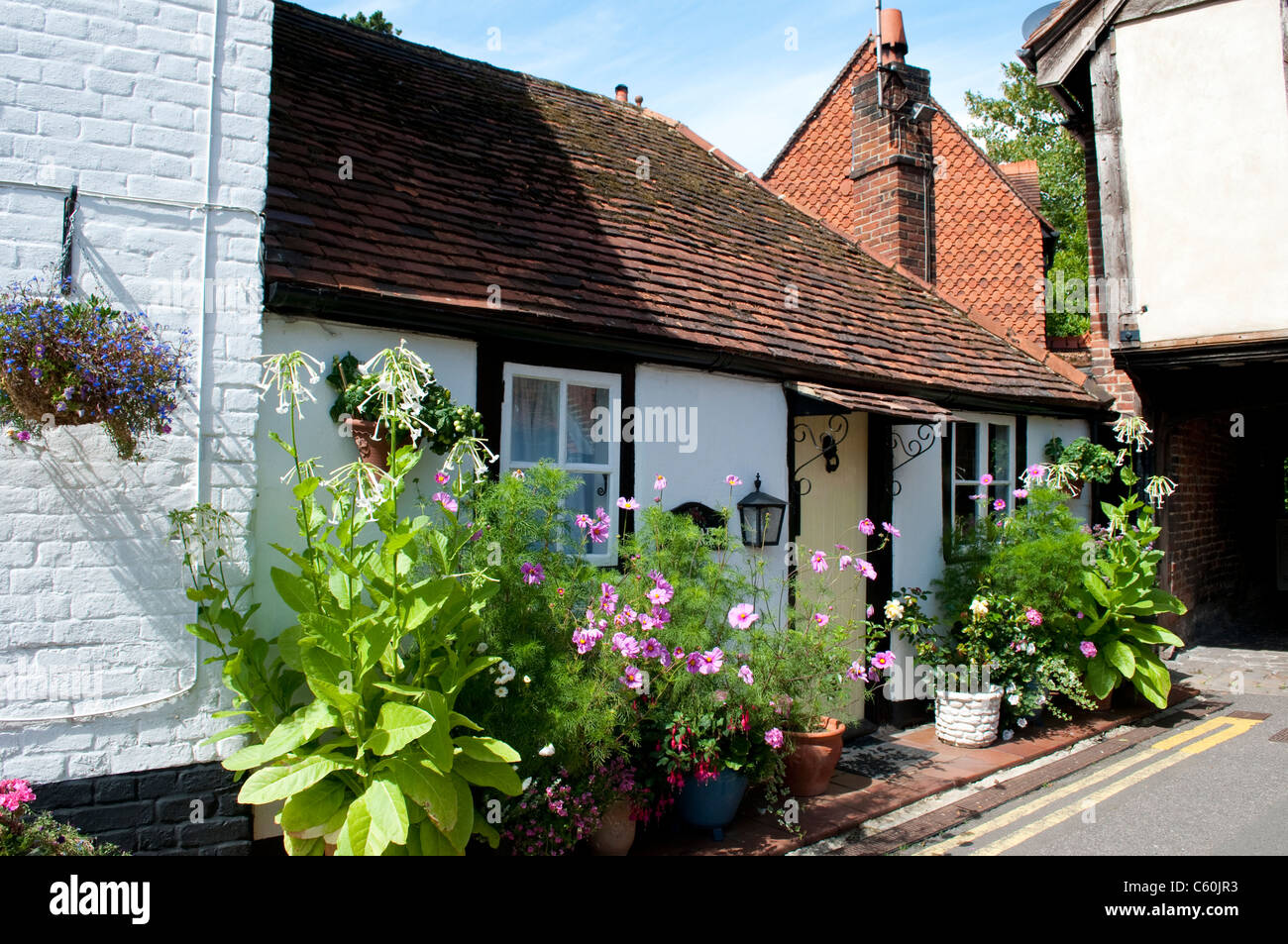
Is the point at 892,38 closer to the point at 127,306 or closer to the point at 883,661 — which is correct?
the point at 883,661

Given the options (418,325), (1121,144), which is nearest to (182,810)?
(418,325)

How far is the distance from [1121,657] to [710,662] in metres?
4.81

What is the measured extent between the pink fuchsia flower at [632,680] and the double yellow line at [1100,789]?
2.08 meters

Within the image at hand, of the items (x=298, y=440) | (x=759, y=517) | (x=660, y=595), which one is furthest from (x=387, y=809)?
(x=759, y=517)

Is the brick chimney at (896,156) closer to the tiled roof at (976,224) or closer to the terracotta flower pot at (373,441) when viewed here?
the tiled roof at (976,224)

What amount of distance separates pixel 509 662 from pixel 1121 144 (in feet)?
30.5

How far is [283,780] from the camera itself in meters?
3.55

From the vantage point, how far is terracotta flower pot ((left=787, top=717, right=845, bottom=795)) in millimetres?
5699

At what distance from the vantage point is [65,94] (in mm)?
3920

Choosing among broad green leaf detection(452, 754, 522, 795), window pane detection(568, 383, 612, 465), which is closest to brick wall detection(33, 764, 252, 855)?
broad green leaf detection(452, 754, 522, 795)

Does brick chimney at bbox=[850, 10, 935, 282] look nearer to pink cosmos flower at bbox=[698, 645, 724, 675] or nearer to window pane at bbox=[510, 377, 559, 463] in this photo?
window pane at bbox=[510, 377, 559, 463]

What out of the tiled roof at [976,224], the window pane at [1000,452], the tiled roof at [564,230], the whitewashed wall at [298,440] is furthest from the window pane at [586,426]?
the tiled roof at [976,224]

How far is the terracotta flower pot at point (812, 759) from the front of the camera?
5.70 m

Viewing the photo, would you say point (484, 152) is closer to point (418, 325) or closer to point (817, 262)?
point (418, 325)
